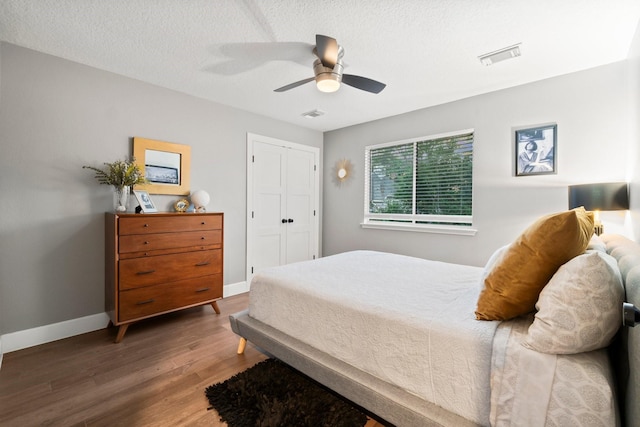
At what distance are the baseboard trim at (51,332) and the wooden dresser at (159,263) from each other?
0.20 metres

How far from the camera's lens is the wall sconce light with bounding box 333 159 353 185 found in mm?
4691

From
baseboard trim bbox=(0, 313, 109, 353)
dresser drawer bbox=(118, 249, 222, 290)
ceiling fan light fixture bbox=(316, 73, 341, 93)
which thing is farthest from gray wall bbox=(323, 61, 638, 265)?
baseboard trim bbox=(0, 313, 109, 353)

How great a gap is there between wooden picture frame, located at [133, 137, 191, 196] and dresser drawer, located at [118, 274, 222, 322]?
3.50ft

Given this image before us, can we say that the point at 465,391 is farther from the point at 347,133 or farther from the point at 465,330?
the point at 347,133

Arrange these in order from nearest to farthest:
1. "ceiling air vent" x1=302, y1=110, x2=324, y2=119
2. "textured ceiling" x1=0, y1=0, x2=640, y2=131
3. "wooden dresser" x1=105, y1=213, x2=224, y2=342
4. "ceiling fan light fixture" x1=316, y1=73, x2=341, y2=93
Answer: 1. "textured ceiling" x1=0, y1=0, x2=640, y2=131
2. "ceiling fan light fixture" x1=316, y1=73, x2=341, y2=93
3. "wooden dresser" x1=105, y1=213, x2=224, y2=342
4. "ceiling air vent" x1=302, y1=110, x2=324, y2=119

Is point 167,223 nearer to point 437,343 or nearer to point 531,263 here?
point 437,343

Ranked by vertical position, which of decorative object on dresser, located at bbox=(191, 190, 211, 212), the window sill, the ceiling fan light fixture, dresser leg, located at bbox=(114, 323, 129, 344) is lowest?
dresser leg, located at bbox=(114, 323, 129, 344)

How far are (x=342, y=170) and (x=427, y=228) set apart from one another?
1.71 m

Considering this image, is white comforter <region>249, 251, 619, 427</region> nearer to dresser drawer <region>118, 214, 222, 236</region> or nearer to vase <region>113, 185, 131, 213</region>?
dresser drawer <region>118, 214, 222, 236</region>

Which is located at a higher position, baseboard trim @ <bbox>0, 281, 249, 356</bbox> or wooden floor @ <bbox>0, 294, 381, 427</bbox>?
baseboard trim @ <bbox>0, 281, 249, 356</bbox>

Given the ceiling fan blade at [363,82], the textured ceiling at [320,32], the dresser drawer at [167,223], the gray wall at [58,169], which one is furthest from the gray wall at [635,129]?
the gray wall at [58,169]

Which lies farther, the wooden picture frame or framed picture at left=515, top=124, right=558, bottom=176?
the wooden picture frame

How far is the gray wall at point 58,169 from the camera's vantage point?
2350mm

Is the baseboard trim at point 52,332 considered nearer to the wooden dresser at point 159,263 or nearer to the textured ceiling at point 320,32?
the wooden dresser at point 159,263
